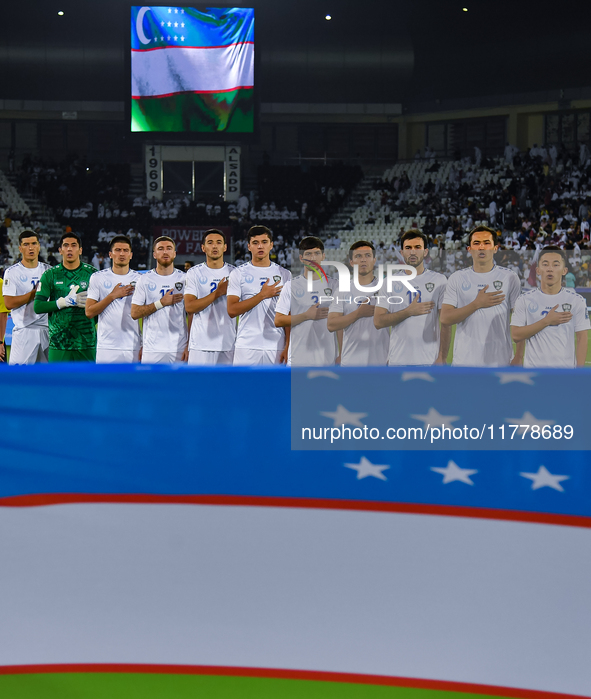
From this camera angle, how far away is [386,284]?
3119mm

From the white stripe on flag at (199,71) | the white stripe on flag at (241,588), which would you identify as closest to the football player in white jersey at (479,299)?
the white stripe on flag at (241,588)

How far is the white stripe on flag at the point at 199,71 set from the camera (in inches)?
702

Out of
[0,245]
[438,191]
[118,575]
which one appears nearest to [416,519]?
[118,575]

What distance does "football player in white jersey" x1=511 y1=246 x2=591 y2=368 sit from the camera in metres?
3.36

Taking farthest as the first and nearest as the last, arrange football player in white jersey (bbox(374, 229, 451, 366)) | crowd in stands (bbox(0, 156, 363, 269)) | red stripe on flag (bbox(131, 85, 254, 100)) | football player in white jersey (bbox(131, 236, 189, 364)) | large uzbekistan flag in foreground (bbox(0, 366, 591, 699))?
1. crowd in stands (bbox(0, 156, 363, 269))
2. red stripe on flag (bbox(131, 85, 254, 100))
3. football player in white jersey (bbox(131, 236, 189, 364))
4. football player in white jersey (bbox(374, 229, 451, 366))
5. large uzbekistan flag in foreground (bbox(0, 366, 591, 699))

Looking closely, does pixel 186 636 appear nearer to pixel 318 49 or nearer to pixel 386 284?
pixel 386 284

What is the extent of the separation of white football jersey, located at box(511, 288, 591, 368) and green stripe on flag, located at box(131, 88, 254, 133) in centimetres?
1558

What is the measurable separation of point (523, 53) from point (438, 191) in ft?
19.8

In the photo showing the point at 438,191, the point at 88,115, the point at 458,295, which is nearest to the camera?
the point at 458,295

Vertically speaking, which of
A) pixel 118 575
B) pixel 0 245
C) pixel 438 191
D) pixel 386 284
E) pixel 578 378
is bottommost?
pixel 118 575

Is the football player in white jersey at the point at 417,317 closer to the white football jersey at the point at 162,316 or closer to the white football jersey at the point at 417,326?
the white football jersey at the point at 417,326

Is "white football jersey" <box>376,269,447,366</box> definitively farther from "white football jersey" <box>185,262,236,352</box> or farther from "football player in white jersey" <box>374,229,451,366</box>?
"white football jersey" <box>185,262,236,352</box>

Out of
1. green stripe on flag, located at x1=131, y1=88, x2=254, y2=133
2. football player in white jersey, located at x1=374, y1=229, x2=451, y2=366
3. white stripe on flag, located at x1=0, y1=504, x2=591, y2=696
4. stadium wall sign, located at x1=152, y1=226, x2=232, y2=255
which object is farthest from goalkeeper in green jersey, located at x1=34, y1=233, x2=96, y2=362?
stadium wall sign, located at x1=152, y1=226, x2=232, y2=255

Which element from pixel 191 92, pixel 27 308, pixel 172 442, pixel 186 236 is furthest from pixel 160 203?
pixel 172 442
